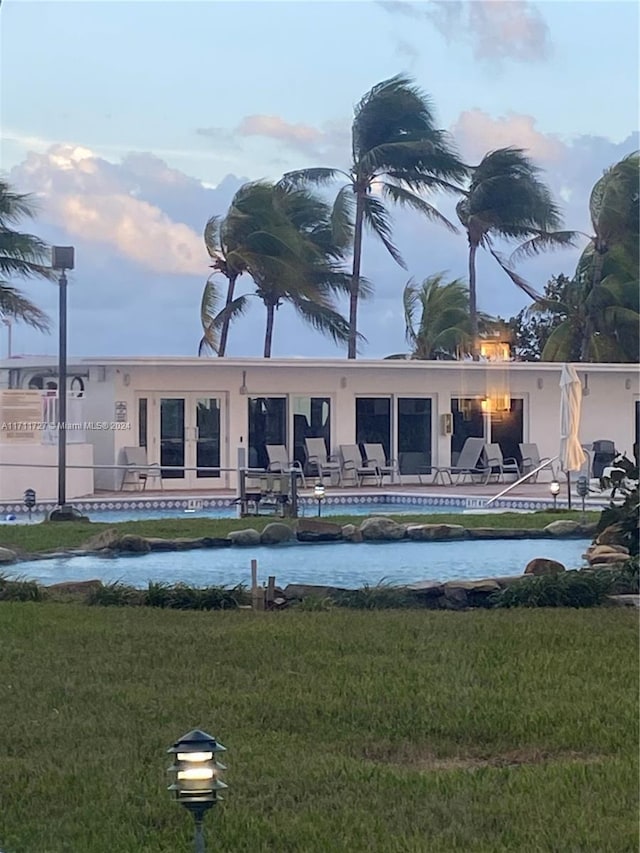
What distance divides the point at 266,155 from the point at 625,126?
1.60 meters

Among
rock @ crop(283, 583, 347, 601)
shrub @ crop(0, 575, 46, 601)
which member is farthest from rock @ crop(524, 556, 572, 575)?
shrub @ crop(0, 575, 46, 601)

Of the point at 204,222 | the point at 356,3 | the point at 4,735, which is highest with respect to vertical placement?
the point at 356,3

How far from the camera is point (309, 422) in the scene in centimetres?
1121

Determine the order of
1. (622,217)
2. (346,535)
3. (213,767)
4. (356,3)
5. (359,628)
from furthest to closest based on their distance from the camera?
1. (346,535)
2. (622,217)
3. (359,628)
4. (356,3)
5. (213,767)

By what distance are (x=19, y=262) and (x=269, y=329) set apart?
5.47ft

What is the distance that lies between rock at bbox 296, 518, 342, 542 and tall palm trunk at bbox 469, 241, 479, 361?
5.76 feet

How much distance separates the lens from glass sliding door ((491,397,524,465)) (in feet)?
34.5

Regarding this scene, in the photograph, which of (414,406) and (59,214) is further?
(414,406)

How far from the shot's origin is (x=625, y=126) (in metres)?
5.71

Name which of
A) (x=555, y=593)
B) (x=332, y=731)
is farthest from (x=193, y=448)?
(x=332, y=731)

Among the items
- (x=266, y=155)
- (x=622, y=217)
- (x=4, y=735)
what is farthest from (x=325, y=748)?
(x=622, y=217)

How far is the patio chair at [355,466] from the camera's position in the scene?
10.9 m

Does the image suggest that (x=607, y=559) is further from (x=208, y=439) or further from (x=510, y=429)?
(x=208, y=439)

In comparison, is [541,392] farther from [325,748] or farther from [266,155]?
[325,748]
